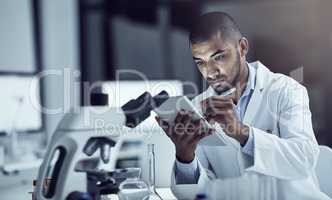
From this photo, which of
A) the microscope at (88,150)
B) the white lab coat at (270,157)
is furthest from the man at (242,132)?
the microscope at (88,150)

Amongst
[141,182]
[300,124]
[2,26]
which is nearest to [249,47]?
[300,124]

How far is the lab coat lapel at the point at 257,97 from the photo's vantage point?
1.51 metres

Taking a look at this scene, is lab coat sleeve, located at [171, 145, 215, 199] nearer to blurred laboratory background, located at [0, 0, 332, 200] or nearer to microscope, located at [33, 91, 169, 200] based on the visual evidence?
blurred laboratory background, located at [0, 0, 332, 200]

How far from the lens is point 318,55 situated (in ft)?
5.26

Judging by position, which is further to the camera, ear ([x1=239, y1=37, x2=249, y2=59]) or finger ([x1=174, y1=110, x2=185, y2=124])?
ear ([x1=239, y1=37, x2=249, y2=59])

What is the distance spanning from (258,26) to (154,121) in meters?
0.54

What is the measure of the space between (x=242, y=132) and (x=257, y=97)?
0.16m

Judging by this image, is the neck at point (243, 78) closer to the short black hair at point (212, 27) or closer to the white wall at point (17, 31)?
the short black hair at point (212, 27)

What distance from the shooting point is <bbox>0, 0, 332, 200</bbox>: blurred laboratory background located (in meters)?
1.52

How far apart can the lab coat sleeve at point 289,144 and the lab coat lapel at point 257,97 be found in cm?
5

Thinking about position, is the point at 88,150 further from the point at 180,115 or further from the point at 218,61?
the point at 218,61

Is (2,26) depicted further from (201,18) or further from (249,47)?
(249,47)

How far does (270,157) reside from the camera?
149 cm

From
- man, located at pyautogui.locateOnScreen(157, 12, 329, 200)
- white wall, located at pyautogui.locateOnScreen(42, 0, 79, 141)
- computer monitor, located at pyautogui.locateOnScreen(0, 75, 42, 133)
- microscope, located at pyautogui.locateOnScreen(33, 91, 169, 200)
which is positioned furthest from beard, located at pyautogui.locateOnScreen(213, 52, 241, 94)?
computer monitor, located at pyautogui.locateOnScreen(0, 75, 42, 133)
